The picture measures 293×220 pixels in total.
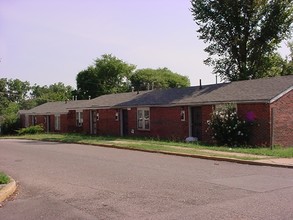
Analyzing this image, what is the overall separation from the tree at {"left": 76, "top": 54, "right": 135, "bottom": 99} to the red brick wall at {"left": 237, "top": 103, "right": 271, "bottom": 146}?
59977 mm

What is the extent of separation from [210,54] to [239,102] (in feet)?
62.9

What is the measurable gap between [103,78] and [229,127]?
206 ft

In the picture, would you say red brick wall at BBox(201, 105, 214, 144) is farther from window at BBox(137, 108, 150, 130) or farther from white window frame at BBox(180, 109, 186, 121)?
window at BBox(137, 108, 150, 130)

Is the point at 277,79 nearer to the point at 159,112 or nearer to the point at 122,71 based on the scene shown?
the point at 159,112

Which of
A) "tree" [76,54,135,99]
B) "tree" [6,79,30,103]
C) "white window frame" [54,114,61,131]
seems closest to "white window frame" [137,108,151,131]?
"white window frame" [54,114,61,131]

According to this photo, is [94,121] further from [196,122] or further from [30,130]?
[196,122]

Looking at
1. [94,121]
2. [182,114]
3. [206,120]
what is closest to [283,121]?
[206,120]

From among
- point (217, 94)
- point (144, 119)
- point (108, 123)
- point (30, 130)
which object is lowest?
point (30, 130)

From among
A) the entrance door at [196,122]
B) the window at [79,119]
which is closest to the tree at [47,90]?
the window at [79,119]

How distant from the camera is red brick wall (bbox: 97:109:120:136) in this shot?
108 feet

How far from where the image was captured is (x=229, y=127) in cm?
2177

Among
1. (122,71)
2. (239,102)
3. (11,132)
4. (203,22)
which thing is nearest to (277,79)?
(239,102)

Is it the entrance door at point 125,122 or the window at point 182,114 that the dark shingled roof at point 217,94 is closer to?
the window at point 182,114

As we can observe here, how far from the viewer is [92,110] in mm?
36281
